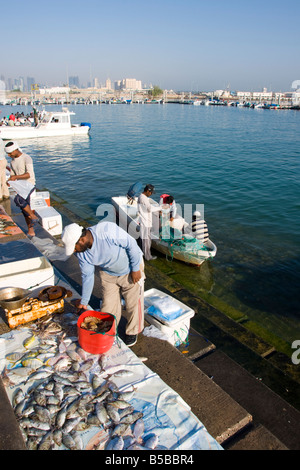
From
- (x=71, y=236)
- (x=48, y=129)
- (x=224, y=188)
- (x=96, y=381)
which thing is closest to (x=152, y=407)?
(x=96, y=381)

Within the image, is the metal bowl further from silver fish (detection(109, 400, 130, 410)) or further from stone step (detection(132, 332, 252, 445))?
silver fish (detection(109, 400, 130, 410))

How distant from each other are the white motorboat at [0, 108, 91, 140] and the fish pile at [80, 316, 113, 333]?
32.0m

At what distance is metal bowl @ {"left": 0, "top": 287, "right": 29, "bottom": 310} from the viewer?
4.26 m

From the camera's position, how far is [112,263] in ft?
12.2

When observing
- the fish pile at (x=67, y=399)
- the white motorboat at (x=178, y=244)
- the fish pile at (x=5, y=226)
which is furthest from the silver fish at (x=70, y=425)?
the white motorboat at (x=178, y=244)

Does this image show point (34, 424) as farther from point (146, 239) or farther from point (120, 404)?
point (146, 239)

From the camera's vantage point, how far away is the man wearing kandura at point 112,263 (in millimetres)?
3482

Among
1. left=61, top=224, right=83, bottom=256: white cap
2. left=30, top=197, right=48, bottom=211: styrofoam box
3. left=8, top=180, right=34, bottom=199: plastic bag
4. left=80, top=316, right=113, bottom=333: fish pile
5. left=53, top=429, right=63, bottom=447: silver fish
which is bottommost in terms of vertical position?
left=53, top=429, right=63, bottom=447: silver fish

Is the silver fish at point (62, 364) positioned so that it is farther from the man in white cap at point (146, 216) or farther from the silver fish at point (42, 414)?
the man in white cap at point (146, 216)

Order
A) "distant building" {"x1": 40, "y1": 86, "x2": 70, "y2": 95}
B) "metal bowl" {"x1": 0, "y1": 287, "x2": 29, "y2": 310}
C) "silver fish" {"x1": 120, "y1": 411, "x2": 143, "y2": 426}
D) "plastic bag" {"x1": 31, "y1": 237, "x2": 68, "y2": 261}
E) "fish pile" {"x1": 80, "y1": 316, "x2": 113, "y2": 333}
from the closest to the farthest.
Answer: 1. "silver fish" {"x1": 120, "y1": 411, "x2": 143, "y2": 426}
2. "fish pile" {"x1": 80, "y1": 316, "x2": 113, "y2": 333}
3. "metal bowl" {"x1": 0, "y1": 287, "x2": 29, "y2": 310}
4. "plastic bag" {"x1": 31, "y1": 237, "x2": 68, "y2": 261}
5. "distant building" {"x1": 40, "y1": 86, "x2": 70, "y2": 95}

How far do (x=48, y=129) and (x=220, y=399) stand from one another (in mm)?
34789

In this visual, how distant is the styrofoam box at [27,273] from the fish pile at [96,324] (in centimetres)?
151

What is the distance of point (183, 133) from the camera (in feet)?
145

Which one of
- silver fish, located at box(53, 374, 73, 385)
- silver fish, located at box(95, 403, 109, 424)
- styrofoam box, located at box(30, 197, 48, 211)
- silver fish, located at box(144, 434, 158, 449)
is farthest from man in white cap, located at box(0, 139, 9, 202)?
silver fish, located at box(144, 434, 158, 449)
